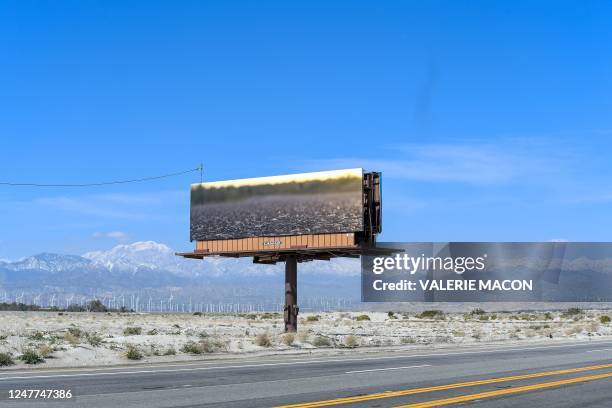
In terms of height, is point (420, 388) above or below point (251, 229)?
below

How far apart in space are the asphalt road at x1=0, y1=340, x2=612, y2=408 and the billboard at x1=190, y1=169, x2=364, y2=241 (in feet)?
46.6

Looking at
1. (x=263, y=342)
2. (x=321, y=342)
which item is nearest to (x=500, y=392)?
(x=263, y=342)

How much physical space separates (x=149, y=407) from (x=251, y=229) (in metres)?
29.9

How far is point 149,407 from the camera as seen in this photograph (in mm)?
14945

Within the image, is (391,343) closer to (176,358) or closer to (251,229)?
(251,229)

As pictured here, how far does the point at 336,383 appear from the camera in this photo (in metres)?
19.6

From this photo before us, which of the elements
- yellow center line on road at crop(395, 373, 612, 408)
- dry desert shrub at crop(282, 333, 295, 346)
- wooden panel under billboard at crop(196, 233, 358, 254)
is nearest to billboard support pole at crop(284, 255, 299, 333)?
wooden panel under billboard at crop(196, 233, 358, 254)

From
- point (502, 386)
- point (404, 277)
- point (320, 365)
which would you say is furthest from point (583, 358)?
point (404, 277)

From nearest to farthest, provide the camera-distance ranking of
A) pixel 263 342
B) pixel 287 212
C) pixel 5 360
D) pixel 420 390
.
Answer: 1. pixel 420 390
2. pixel 5 360
3. pixel 263 342
4. pixel 287 212

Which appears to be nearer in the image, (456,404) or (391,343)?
(456,404)

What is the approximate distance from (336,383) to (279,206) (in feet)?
82.9

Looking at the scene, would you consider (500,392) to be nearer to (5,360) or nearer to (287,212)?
(5,360)

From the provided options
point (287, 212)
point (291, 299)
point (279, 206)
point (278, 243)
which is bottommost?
point (291, 299)

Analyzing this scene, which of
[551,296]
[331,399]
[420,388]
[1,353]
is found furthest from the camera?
[551,296]
